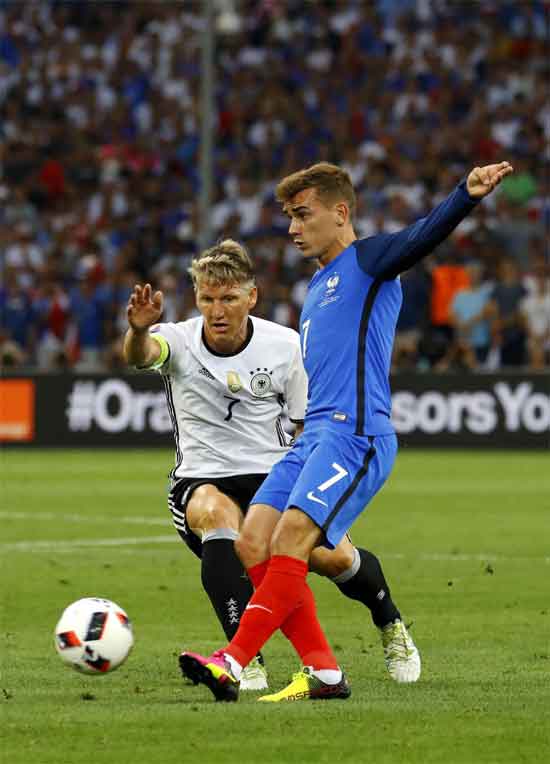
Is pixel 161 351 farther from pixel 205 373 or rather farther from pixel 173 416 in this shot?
pixel 173 416

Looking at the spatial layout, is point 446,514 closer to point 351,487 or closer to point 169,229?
point 351,487

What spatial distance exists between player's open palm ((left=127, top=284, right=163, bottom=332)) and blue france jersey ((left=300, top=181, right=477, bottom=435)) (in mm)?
616

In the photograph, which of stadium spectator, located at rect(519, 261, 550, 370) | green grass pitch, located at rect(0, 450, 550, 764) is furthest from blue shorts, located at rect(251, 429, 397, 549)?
stadium spectator, located at rect(519, 261, 550, 370)

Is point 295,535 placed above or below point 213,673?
above

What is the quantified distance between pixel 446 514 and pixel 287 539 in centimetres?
878

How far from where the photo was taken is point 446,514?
1502 cm

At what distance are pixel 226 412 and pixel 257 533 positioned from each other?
98cm

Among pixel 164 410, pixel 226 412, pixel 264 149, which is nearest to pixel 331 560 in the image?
pixel 226 412

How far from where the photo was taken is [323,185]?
22.1ft

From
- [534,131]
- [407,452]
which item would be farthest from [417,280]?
[534,131]

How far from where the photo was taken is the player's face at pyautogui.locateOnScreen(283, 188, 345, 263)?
22.1 ft

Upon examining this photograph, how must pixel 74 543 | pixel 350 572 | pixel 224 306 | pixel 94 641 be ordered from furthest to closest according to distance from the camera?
pixel 74 543 < pixel 224 306 < pixel 350 572 < pixel 94 641

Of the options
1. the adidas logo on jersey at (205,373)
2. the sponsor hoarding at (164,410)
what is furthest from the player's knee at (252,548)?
the sponsor hoarding at (164,410)

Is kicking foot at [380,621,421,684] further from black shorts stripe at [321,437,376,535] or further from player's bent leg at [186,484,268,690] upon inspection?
black shorts stripe at [321,437,376,535]
